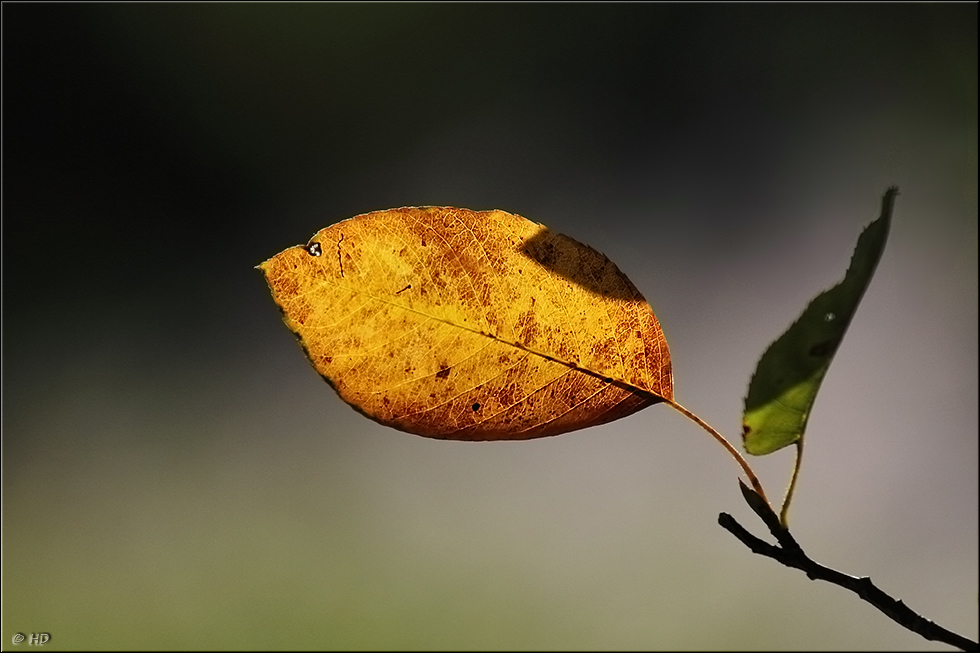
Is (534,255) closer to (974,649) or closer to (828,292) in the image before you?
(828,292)

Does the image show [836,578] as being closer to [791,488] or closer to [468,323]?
[791,488]

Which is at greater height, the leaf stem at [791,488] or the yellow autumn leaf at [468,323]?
the yellow autumn leaf at [468,323]

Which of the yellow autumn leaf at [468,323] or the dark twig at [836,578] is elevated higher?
the yellow autumn leaf at [468,323]

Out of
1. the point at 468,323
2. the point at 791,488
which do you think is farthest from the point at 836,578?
the point at 468,323

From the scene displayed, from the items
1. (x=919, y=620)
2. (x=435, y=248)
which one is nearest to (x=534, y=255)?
(x=435, y=248)
